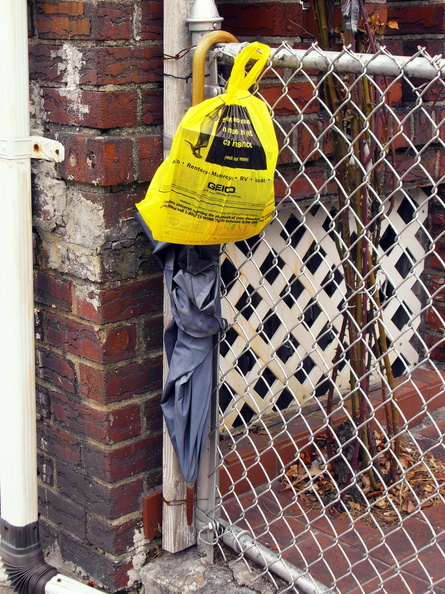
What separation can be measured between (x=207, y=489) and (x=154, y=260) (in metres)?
0.73

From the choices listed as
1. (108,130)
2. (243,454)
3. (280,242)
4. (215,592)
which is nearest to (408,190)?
(280,242)

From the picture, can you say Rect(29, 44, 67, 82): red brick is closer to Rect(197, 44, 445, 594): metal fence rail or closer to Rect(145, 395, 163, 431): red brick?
Rect(197, 44, 445, 594): metal fence rail

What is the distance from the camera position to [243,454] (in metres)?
2.71

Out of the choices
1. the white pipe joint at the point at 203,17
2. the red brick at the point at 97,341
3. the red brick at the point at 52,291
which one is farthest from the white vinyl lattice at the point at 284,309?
the white pipe joint at the point at 203,17

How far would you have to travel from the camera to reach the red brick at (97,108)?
211 cm

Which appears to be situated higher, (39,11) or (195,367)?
(39,11)

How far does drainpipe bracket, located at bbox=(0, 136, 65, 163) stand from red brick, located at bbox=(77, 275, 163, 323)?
1.36 ft

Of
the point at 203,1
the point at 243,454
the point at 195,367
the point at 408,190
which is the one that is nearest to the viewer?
the point at 203,1

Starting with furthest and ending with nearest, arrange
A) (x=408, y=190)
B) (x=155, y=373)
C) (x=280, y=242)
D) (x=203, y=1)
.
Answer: (x=408, y=190) → (x=280, y=242) → (x=155, y=373) → (x=203, y=1)

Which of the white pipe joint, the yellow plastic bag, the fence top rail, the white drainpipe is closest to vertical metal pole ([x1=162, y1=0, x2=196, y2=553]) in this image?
the white pipe joint

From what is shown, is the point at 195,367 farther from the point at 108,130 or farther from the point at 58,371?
the point at 108,130

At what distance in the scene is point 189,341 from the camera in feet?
7.18

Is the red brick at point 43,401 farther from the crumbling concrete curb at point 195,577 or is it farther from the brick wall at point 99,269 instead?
the crumbling concrete curb at point 195,577

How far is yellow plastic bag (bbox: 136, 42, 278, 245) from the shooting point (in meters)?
1.87
